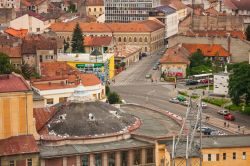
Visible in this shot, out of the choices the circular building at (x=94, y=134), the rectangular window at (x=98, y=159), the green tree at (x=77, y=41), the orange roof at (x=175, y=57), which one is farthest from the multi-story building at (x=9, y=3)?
the rectangular window at (x=98, y=159)

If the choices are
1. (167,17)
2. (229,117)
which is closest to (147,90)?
(229,117)

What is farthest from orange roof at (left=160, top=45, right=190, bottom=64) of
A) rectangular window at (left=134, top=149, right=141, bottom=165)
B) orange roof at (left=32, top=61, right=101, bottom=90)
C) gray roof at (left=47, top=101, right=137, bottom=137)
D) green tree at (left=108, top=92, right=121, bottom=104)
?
rectangular window at (left=134, top=149, right=141, bottom=165)

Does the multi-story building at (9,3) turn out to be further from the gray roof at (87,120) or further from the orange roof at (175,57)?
the gray roof at (87,120)

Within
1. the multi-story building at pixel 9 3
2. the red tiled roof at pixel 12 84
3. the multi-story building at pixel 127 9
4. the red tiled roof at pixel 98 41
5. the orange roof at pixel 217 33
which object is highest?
the multi-story building at pixel 9 3

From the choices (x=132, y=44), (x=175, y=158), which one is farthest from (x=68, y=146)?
(x=132, y=44)

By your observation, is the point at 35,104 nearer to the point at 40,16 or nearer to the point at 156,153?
the point at 156,153

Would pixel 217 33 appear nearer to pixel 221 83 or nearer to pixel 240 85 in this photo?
pixel 221 83
